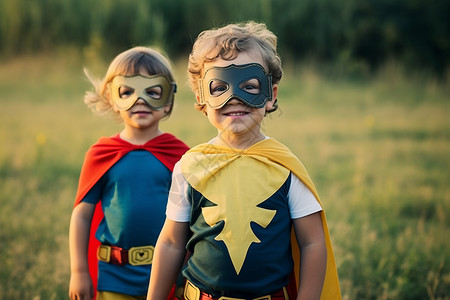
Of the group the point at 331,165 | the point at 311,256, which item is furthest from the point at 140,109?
the point at 331,165

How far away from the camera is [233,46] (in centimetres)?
258

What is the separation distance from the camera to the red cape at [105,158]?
3.42 m

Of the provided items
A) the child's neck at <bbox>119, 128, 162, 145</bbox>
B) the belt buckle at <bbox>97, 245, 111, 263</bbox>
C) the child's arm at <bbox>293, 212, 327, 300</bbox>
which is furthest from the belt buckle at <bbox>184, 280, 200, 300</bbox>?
the child's neck at <bbox>119, 128, 162, 145</bbox>

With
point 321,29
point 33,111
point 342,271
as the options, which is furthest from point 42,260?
point 321,29

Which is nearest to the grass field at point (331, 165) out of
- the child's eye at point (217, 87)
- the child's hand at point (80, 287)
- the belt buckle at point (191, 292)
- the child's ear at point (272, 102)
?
the child's ear at point (272, 102)

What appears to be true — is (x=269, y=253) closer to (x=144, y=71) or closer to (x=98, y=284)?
(x=98, y=284)

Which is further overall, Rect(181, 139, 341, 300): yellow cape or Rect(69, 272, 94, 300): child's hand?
Rect(69, 272, 94, 300): child's hand

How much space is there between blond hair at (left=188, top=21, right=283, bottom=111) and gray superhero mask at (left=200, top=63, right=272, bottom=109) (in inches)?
2.8

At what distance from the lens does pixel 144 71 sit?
351 cm

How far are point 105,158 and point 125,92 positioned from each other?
463 millimetres

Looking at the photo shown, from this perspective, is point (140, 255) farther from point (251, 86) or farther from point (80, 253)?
point (251, 86)

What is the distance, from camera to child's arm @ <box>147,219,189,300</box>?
263 centimetres

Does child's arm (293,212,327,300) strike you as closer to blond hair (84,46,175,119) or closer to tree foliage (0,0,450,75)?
blond hair (84,46,175,119)

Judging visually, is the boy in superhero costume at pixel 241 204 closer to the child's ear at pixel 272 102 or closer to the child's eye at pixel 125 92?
the child's ear at pixel 272 102
